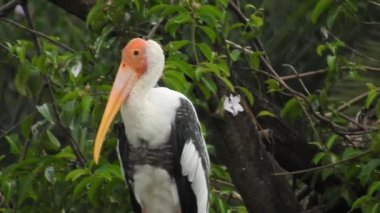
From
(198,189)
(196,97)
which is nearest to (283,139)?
(196,97)

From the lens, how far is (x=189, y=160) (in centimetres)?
533

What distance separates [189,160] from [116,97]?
0.34 metres

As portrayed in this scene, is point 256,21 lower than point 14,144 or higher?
higher

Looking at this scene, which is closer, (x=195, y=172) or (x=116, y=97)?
(x=116, y=97)

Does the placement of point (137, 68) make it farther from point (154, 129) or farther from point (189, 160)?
point (189, 160)

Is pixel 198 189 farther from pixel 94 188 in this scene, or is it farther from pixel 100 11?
pixel 100 11

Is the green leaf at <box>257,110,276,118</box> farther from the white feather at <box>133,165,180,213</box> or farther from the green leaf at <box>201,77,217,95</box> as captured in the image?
the white feather at <box>133,165,180,213</box>

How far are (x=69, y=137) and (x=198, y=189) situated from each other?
0.60 metres

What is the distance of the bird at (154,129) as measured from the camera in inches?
209

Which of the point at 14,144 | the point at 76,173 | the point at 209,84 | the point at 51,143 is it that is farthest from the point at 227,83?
the point at 14,144

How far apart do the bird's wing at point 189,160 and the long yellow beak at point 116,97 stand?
0.19m

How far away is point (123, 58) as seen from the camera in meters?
5.36

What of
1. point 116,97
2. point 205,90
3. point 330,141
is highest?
point 116,97

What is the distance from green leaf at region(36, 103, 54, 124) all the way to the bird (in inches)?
11.3
